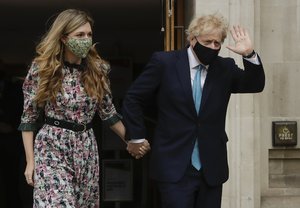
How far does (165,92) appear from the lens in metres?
4.00

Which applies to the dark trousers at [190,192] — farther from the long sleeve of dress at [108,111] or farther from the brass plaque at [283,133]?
the brass plaque at [283,133]

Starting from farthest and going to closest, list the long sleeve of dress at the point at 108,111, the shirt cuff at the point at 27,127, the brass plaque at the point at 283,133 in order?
the brass plaque at the point at 283,133 → the long sleeve of dress at the point at 108,111 → the shirt cuff at the point at 27,127

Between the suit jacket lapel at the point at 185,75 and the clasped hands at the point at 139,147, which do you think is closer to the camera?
the suit jacket lapel at the point at 185,75

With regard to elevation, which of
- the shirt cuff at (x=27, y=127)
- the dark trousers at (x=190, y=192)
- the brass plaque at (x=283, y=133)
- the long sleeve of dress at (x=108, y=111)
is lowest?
the dark trousers at (x=190, y=192)

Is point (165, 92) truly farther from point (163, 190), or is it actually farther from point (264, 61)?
point (264, 61)

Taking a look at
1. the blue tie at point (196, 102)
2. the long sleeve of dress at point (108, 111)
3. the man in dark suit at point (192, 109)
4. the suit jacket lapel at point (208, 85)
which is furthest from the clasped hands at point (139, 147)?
the suit jacket lapel at point (208, 85)

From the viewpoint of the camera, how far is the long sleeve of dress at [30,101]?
397 centimetres

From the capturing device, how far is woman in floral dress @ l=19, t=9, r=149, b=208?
390 centimetres

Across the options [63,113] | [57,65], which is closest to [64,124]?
[63,113]

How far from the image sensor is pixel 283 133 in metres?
5.95

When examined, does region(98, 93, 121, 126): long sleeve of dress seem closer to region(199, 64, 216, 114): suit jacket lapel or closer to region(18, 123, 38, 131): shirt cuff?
region(18, 123, 38, 131): shirt cuff

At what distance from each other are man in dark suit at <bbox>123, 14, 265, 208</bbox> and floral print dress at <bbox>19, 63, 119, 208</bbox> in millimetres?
291

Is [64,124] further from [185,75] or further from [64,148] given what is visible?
[185,75]

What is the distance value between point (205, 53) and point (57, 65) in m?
0.88
